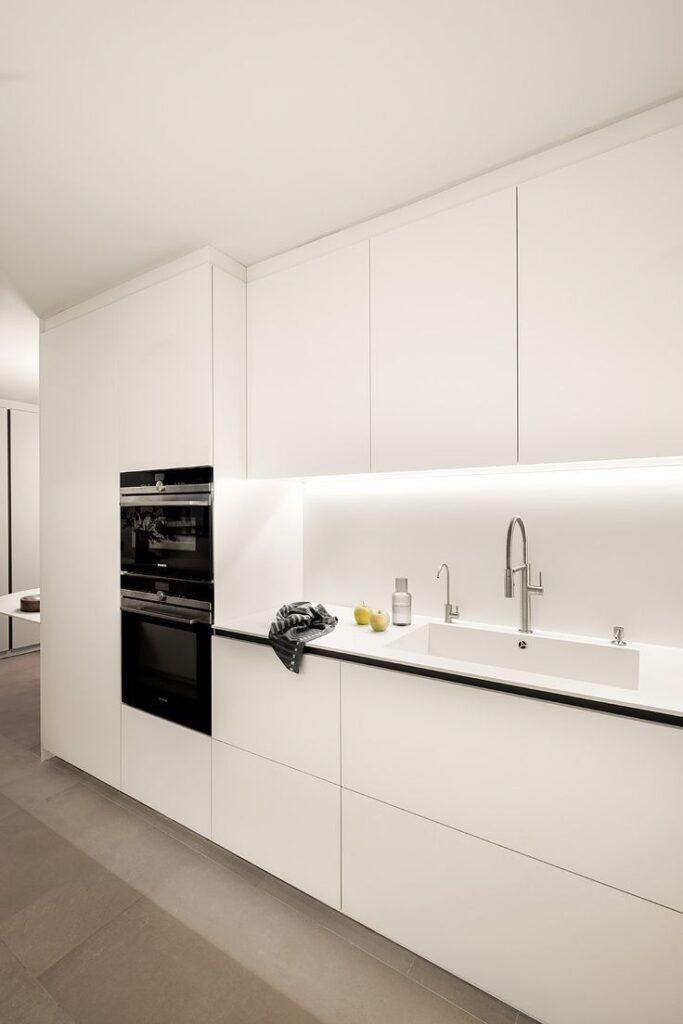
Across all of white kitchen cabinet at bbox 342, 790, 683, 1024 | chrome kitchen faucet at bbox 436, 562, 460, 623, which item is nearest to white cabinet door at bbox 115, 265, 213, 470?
chrome kitchen faucet at bbox 436, 562, 460, 623

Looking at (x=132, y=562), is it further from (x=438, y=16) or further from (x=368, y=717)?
(x=438, y=16)

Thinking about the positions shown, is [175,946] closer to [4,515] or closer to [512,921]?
[512,921]

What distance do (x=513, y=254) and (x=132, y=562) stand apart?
1988 mm

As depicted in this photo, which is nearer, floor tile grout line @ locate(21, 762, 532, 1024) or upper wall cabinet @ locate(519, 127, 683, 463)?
upper wall cabinet @ locate(519, 127, 683, 463)

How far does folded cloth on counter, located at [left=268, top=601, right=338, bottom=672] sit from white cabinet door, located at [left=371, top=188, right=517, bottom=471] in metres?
0.62

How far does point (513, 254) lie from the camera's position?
1.67m

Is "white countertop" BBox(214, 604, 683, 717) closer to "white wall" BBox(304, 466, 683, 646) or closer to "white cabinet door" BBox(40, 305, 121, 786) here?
"white wall" BBox(304, 466, 683, 646)

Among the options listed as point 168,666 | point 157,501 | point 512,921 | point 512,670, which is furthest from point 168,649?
point 512,921

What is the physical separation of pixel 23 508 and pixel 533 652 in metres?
5.15

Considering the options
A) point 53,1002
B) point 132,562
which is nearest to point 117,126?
point 132,562

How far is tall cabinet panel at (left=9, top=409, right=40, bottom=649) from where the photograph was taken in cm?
516

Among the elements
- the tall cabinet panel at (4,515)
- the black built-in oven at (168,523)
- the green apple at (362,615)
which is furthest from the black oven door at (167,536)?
the tall cabinet panel at (4,515)

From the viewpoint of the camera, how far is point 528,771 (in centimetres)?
140

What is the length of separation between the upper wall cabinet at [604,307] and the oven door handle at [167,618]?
1414 mm
